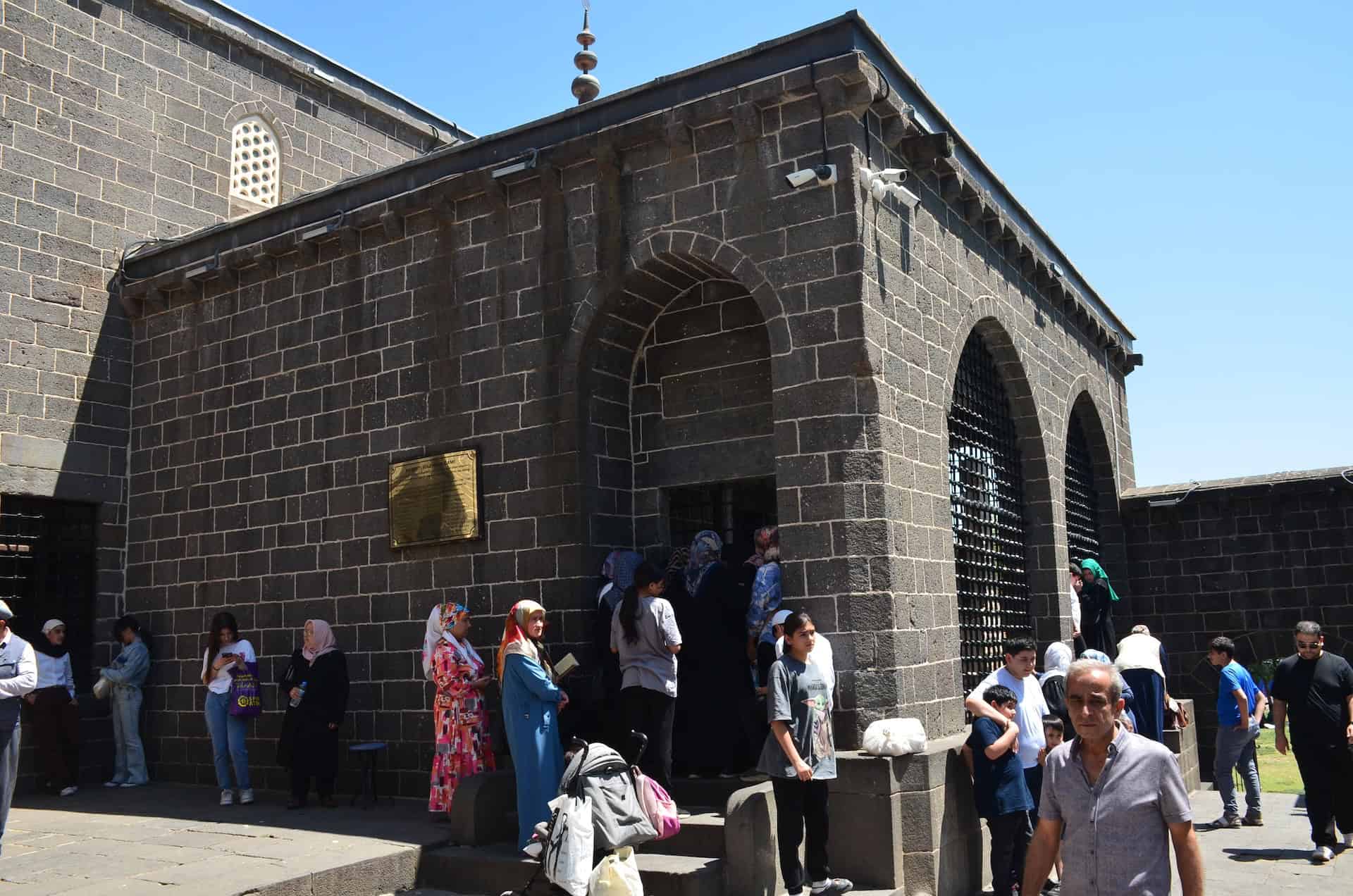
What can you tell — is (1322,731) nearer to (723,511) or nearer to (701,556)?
(701,556)

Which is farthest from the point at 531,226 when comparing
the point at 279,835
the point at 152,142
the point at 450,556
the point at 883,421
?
the point at 152,142

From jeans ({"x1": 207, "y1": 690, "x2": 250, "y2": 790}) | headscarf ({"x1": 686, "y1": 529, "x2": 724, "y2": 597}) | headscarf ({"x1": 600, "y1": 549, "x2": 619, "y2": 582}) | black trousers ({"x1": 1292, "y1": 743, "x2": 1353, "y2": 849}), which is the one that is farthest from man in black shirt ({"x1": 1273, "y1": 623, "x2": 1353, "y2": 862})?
jeans ({"x1": 207, "y1": 690, "x2": 250, "y2": 790})

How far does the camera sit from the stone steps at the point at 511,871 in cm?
620

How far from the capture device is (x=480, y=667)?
8141 millimetres

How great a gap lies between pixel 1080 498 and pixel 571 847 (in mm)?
9658

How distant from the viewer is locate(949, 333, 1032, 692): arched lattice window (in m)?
9.15

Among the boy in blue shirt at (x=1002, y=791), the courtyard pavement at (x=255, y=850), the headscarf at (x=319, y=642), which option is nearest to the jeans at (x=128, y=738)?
the courtyard pavement at (x=255, y=850)

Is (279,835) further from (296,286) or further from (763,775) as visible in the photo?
(296,286)

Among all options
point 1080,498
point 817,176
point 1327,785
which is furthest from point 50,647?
point 1080,498

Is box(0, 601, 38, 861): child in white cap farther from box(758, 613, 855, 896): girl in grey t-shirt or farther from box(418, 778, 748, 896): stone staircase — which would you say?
box(758, 613, 855, 896): girl in grey t-shirt

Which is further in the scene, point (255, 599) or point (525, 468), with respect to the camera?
point (255, 599)

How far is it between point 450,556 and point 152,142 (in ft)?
20.7

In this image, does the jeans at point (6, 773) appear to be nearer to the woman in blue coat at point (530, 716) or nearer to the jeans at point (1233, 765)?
the woman in blue coat at point (530, 716)

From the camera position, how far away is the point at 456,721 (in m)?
7.99
